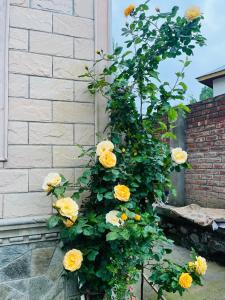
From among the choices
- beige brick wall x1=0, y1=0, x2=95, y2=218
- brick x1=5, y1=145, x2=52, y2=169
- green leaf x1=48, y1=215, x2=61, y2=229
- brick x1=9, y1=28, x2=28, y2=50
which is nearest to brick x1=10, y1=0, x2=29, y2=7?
beige brick wall x1=0, y1=0, x2=95, y2=218

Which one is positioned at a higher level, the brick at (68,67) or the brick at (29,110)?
the brick at (68,67)

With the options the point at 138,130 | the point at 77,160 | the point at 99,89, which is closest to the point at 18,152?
the point at 77,160

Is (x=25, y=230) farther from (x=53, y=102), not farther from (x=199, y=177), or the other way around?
(x=199, y=177)

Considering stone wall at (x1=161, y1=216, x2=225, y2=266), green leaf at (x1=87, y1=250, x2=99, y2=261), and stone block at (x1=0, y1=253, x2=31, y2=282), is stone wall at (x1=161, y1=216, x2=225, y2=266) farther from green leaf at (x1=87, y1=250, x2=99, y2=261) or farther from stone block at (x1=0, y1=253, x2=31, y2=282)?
stone block at (x1=0, y1=253, x2=31, y2=282)

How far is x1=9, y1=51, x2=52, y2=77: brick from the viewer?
153 cm

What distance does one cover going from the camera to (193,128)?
11.3 feet

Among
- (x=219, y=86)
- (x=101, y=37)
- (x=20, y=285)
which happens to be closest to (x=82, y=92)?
(x=101, y=37)

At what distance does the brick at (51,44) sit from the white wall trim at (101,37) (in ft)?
0.59

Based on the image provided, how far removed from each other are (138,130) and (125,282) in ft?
2.79

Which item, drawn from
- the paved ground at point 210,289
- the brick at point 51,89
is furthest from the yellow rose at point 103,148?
the paved ground at point 210,289

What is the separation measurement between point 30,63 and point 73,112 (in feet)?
1.19

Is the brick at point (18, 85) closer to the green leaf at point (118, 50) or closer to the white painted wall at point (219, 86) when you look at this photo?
the green leaf at point (118, 50)

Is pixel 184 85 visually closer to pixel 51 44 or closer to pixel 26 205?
pixel 51 44

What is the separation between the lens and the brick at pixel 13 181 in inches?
59.2
